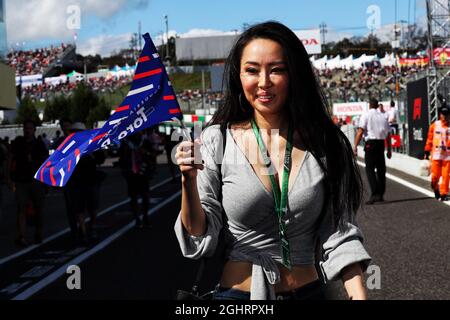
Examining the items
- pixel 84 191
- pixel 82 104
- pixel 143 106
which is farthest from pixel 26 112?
pixel 143 106

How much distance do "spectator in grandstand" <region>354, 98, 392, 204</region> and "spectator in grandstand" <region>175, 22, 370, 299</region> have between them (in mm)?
12159

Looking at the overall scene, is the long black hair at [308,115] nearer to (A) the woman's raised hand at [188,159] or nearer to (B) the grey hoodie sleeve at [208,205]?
(B) the grey hoodie sleeve at [208,205]

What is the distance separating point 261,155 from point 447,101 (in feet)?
71.9

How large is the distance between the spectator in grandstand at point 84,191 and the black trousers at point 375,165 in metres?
5.19

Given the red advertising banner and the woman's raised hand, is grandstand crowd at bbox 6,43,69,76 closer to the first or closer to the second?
the red advertising banner

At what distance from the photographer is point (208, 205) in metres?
2.83

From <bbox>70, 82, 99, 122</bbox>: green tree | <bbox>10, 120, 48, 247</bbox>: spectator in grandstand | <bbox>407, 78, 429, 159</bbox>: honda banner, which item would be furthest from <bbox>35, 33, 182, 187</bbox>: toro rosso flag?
<bbox>70, 82, 99, 122</bbox>: green tree

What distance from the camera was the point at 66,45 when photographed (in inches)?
6629

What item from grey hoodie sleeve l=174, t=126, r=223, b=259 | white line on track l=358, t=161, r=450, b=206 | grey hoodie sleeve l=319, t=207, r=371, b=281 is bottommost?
white line on track l=358, t=161, r=450, b=206

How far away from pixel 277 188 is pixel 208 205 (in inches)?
9.5

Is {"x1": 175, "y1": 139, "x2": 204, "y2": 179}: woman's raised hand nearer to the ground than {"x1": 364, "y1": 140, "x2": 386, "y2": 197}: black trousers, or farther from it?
farther from it

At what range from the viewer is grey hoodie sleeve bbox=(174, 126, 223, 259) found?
2.80 m

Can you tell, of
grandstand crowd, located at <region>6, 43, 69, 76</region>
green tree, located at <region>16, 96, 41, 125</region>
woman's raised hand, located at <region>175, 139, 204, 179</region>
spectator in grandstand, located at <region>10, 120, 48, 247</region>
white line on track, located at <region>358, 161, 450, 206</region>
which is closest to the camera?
woman's raised hand, located at <region>175, 139, 204, 179</region>
